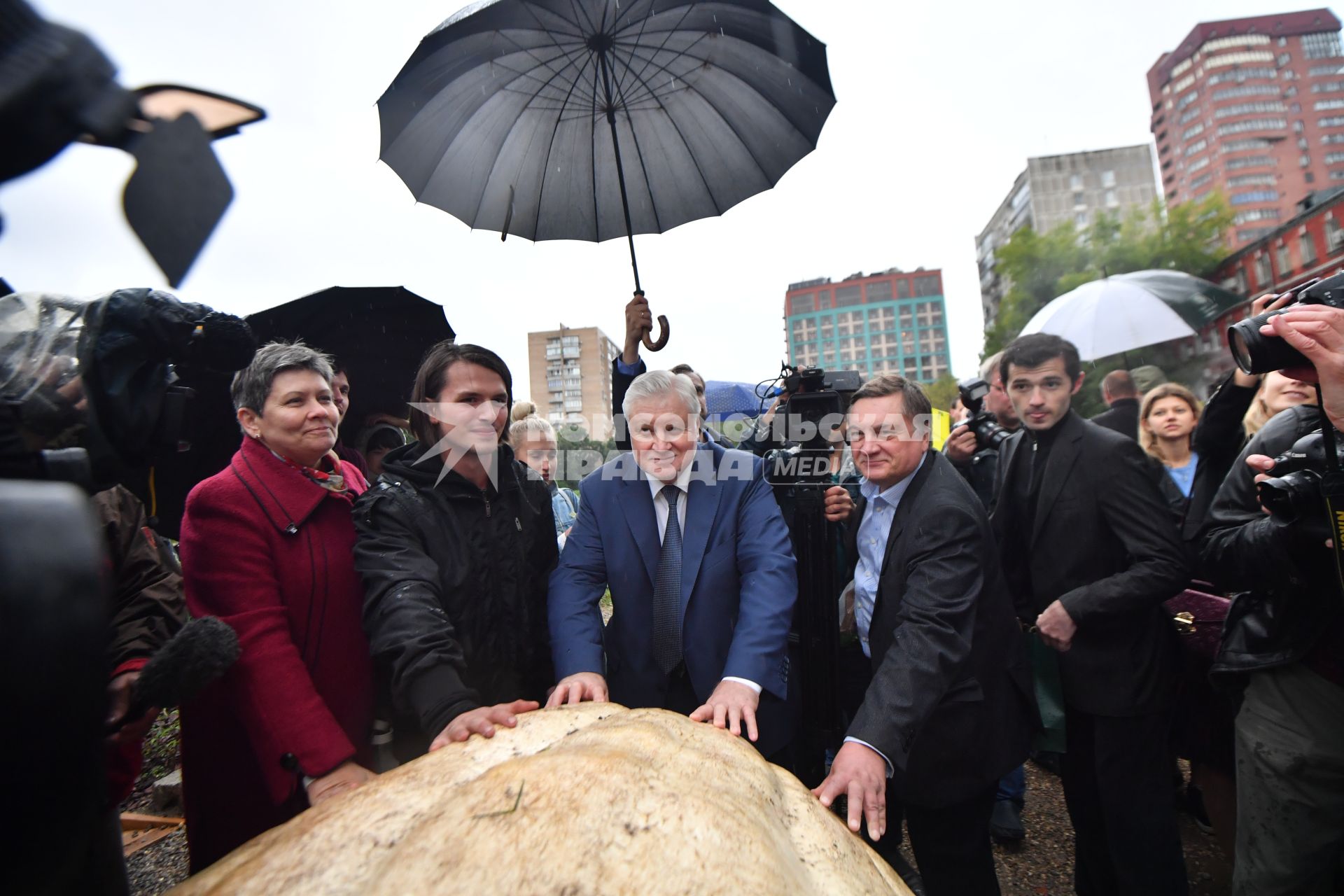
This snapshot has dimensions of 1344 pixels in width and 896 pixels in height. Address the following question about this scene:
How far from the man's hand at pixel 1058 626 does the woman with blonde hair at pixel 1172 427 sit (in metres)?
2.40

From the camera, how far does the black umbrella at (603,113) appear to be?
2635 millimetres

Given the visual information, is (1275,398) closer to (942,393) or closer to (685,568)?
(685,568)

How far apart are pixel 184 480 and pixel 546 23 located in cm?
235

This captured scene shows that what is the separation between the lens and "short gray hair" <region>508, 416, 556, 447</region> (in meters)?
5.29

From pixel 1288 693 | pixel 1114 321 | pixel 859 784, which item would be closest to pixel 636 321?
pixel 859 784

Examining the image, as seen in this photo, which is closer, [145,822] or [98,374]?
[98,374]

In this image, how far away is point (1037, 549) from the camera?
2.75 m

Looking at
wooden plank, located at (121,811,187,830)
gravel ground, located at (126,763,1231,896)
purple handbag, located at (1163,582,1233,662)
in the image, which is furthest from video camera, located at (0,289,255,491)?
wooden plank, located at (121,811,187,830)

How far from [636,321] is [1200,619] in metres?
2.78

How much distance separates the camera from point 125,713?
1.50 m

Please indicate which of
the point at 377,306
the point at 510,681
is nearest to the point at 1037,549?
the point at 510,681

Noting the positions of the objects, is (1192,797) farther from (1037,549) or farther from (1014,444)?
(1014,444)

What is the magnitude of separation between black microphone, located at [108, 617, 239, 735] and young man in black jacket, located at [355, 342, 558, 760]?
1.26 ft

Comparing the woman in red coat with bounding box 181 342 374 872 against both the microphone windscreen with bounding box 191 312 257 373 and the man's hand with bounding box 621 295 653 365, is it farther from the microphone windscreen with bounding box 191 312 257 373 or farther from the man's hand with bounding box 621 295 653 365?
the man's hand with bounding box 621 295 653 365
